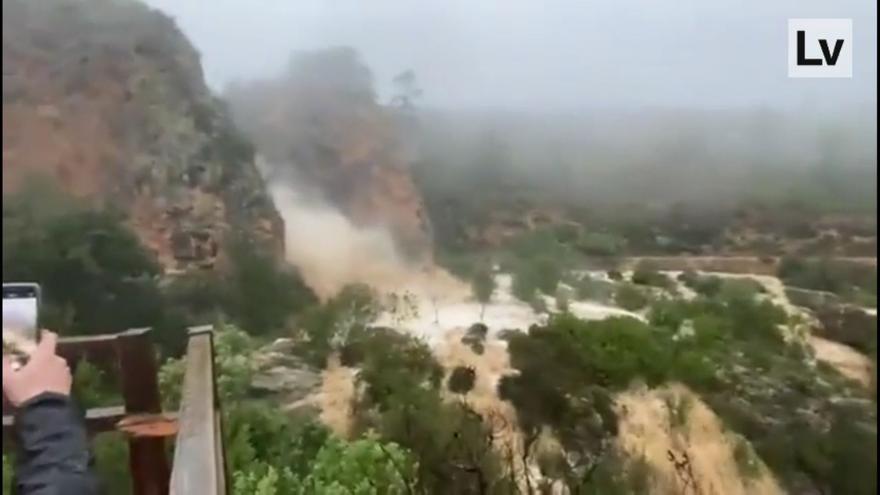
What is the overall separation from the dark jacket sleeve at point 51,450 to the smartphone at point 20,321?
7 cm

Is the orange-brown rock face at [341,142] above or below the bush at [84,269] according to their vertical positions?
above

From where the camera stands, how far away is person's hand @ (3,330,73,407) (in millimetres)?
1493

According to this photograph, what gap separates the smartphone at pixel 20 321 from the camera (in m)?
1.51

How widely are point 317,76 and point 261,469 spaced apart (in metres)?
0.55

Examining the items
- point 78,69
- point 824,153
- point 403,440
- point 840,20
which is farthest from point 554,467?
point 78,69

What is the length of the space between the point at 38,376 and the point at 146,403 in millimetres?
153

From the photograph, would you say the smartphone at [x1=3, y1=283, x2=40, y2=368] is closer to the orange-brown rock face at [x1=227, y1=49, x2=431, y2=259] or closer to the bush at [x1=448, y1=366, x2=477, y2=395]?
the orange-brown rock face at [x1=227, y1=49, x2=431, y2=259]

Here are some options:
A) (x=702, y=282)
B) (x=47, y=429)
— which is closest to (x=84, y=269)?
(x=47, y=429)

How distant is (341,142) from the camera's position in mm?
1615

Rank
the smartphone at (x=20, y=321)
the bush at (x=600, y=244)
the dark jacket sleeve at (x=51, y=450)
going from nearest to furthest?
the dark jacket sleeve at (x=51, y=450)
the smartphone at (x=20, y=321)
the bush at (x=600, y=244)

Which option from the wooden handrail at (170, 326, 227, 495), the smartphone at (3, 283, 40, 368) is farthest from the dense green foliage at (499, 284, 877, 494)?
the smartphone at (3, 283, 40, 368)

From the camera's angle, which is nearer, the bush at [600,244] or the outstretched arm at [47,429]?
the outstretched arm at [47,429]

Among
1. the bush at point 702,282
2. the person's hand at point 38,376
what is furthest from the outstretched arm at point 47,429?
the bush at point 702,282

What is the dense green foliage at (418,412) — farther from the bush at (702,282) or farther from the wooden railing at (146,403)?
the bush at (702,282)
